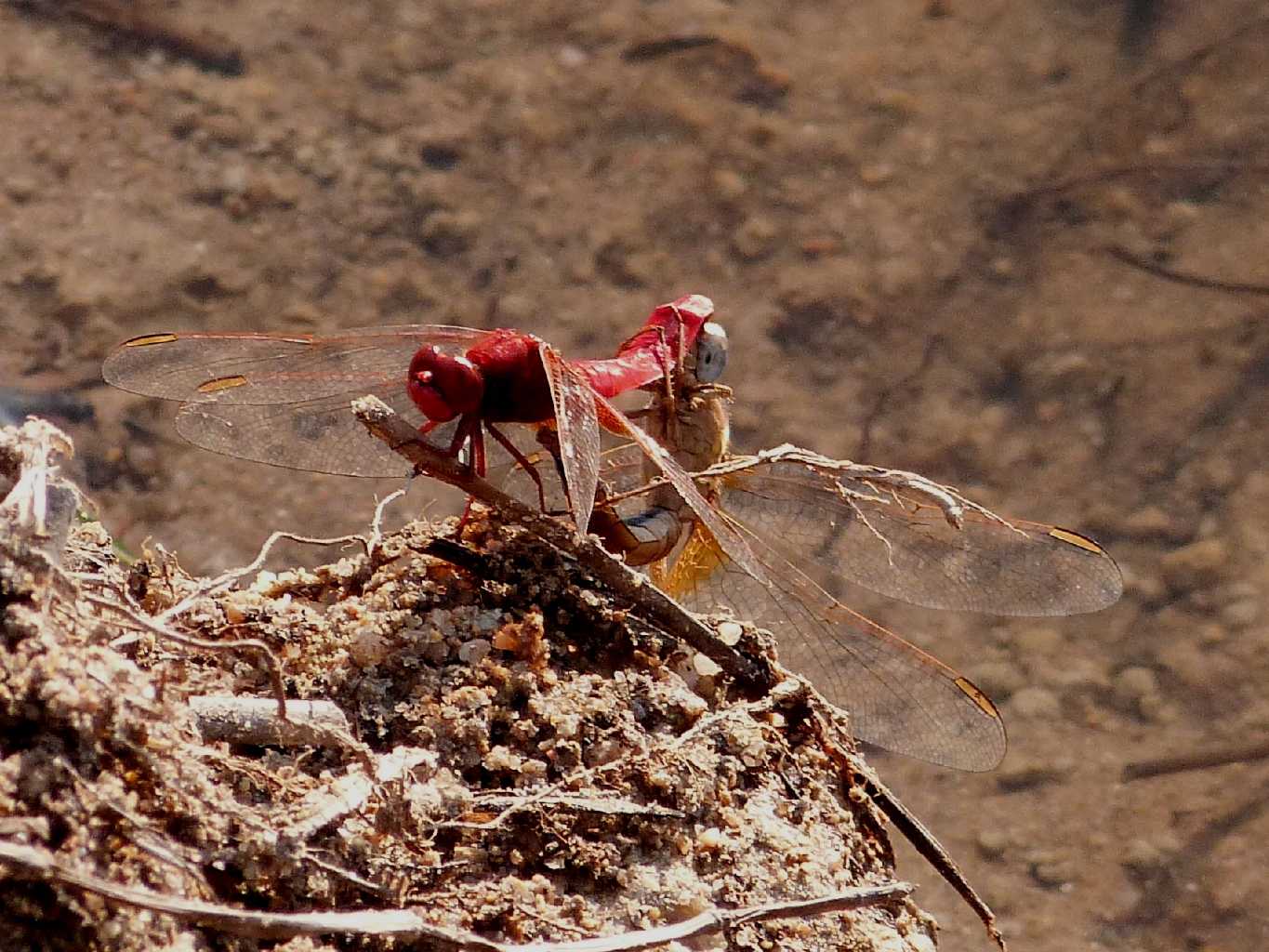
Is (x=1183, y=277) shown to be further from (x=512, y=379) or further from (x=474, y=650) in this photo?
(x=474, y=650)

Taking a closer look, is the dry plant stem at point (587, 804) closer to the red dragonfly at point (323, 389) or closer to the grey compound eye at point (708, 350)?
the red dragonfly at point (323, 389)

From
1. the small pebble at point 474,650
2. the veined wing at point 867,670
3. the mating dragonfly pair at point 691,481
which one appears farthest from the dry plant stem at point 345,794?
the veined wing at point 867,670

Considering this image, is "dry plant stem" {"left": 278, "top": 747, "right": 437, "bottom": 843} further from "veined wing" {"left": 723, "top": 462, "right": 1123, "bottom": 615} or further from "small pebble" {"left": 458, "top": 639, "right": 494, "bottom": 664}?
"veined wing" {"left": 723, "top": 462, "right": 1123, "bottom": 615}

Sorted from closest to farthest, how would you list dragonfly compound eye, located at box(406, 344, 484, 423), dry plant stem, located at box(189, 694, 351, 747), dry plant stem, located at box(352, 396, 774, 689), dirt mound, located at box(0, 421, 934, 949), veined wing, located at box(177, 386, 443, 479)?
dirt mound, located at box(0, 421, 934, 949) → dry plant stem, located at box(189, 694, 351, 747) → dry plant stem, located at box(352, 396, 774, 689) → dragonfly compound eye, located at box(406, 344, 484, 423) → veined wing, located at box(177, 386, 443, 479)

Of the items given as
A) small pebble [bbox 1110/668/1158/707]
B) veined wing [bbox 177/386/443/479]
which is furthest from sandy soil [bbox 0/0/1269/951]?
veined wing [bbox 177/386/443/479]

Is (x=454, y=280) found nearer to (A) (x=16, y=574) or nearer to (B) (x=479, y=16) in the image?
(B) (x=479, y=16)
